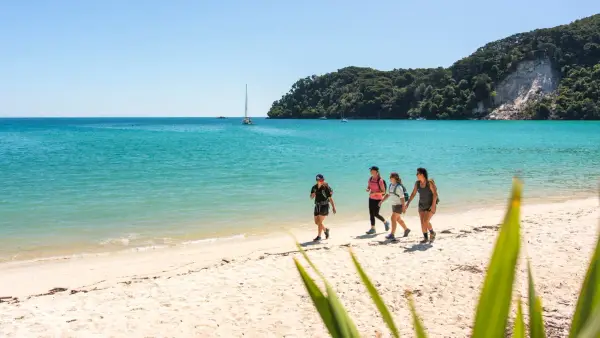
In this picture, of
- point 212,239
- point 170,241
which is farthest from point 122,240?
point 212,239

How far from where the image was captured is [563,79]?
11206 centimetres

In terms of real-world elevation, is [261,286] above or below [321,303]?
below

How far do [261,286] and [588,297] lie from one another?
6898 mm

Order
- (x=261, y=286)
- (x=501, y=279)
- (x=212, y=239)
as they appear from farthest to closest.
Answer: (x=212, y=239) → (x=261, y=286) → (x=501, y=279)

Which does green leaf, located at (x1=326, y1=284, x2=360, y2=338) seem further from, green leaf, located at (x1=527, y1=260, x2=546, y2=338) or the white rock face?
the white rock face

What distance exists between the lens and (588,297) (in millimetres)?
723

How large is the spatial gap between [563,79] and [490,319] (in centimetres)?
12897

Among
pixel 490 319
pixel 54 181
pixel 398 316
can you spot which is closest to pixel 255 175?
pixel 54 181

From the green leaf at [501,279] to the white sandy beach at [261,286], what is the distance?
15.3 ft

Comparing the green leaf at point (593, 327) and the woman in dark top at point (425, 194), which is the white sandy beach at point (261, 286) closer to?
the woman in dark top at point (425, 194)

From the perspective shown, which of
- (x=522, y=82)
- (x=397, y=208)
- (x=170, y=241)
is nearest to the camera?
(x=397, y=208)

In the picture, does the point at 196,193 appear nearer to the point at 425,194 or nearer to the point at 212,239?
the point at 212,239

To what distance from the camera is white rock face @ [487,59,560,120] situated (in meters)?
114

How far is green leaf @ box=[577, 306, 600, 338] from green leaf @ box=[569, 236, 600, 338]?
0.09 ft
